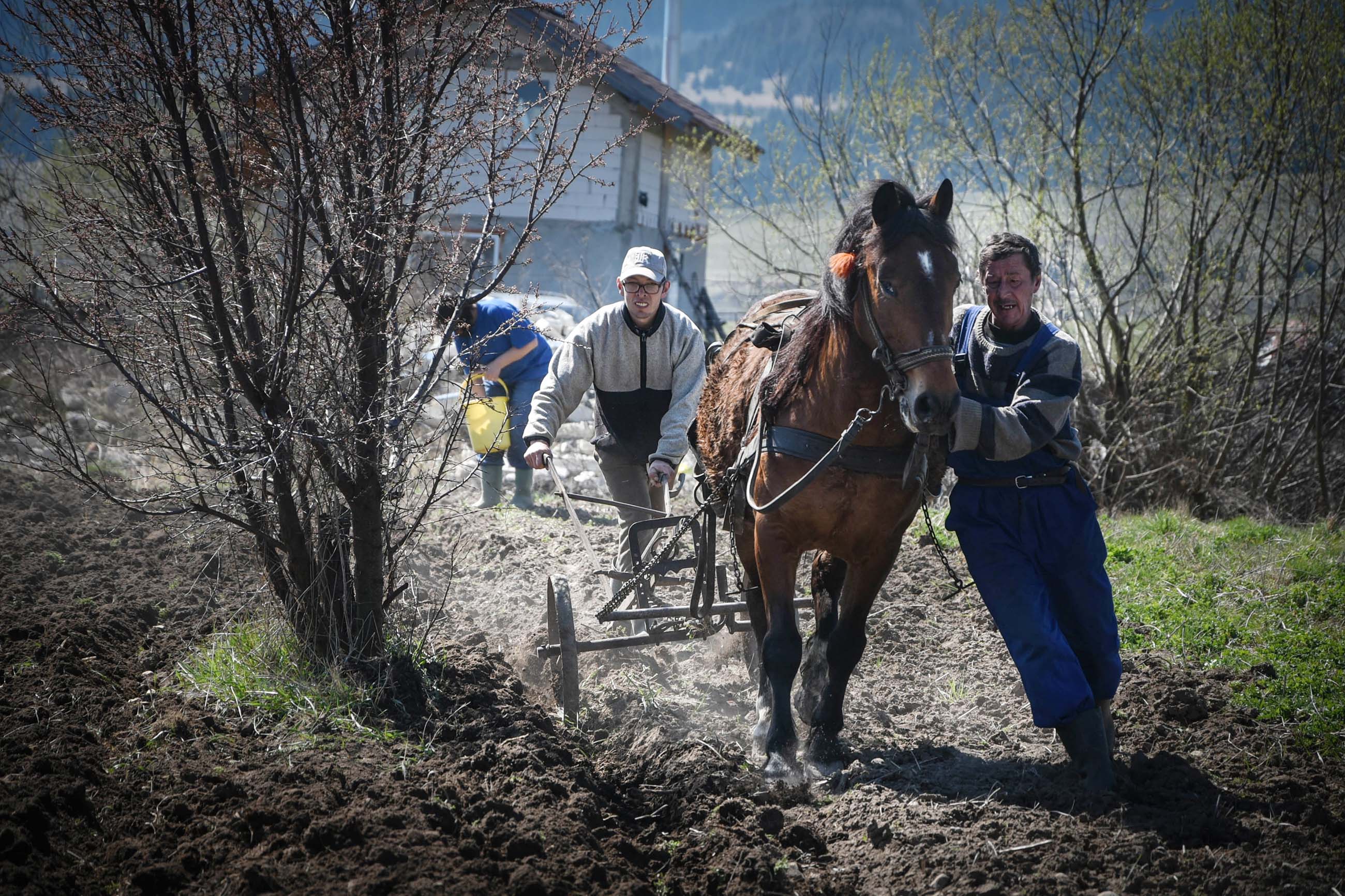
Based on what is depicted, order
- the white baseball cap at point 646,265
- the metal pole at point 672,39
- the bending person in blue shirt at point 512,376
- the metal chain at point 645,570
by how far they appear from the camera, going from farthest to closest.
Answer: the metal pole at point 672,39
the bending person in blue shirt at point 512,376
the white baseball cap at point 646,265
the metal chain at point 645,570

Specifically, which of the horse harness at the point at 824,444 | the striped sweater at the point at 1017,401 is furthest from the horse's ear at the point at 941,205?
the striped sweater at the point at 1017,401

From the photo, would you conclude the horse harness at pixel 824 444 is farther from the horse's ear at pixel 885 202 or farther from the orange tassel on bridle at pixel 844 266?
the horse's ear at pixel 885 202

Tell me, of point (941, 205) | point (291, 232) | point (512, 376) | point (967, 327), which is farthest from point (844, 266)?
point (512, 376)

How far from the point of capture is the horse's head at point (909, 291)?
3.21m

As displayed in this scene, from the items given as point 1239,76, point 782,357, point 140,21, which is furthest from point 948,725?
point 1239,76

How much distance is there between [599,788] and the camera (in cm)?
356

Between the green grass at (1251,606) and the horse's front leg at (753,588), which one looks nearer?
the green grass at (1251,606)

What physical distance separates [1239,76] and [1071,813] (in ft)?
23.9

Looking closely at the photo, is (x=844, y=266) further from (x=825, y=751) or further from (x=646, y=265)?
(x=825, y=751)

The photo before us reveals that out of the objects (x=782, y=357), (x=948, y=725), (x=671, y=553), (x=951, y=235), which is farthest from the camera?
(x=671, y=553)

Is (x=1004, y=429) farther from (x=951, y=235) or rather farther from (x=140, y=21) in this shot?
(x=140, y=21)

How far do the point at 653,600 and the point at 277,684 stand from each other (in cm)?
205

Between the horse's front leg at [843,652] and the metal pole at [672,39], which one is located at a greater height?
the metal pole at [672,39]

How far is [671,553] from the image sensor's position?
470 centimetres
